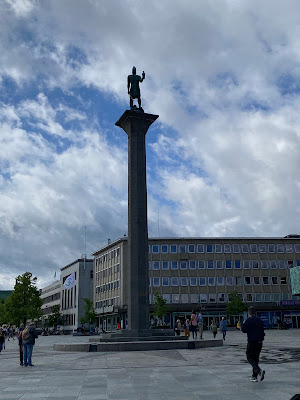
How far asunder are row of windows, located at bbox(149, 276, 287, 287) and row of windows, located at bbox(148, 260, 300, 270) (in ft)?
6.92

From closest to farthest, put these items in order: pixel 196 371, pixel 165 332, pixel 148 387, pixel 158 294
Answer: pixel 148 387 → pixel 196 371 → pixel 165 332 → pixel 158 294

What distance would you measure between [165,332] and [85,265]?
87.2m

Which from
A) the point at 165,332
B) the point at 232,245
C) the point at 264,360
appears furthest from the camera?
the point at 232,245

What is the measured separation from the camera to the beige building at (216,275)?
8538cm

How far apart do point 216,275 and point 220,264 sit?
2.33 metres

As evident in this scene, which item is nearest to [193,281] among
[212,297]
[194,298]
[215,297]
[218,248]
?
[194,298]

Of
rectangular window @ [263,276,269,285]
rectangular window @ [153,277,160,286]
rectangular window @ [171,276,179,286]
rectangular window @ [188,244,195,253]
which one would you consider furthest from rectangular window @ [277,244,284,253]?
rectangular window @ [153,277,160,286]

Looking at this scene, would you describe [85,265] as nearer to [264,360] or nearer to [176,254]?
[176,254]

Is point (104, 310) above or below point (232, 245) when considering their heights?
below

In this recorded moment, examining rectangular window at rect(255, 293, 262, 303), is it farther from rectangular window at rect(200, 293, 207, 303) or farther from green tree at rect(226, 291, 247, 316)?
rectangular window at rect(200, 293, 207, 303)

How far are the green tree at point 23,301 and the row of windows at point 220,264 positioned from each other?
74.8 ft

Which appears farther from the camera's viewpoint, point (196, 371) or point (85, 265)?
point (85, 265)

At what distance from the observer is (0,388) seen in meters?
12.6

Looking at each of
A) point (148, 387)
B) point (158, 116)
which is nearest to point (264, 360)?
point (148, 387)
